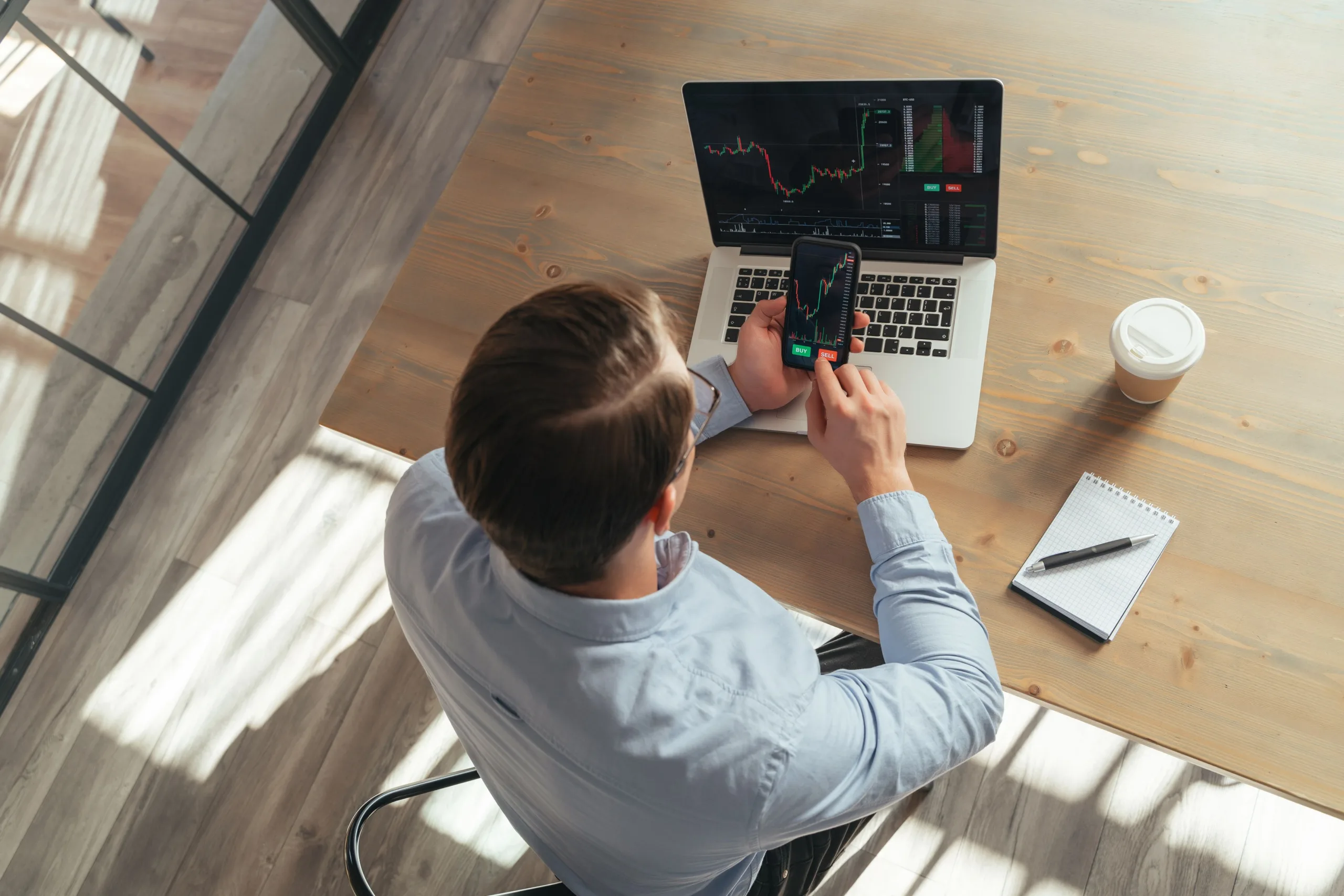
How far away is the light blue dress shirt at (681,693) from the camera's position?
821 mm

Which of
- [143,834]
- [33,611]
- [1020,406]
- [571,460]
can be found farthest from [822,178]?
[33,611]

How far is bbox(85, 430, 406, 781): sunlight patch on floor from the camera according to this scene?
7.20ft

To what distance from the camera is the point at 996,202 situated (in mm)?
1146

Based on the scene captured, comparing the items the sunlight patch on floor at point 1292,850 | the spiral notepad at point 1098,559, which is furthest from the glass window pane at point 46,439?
the sunlight patch on floor at point 1292,850

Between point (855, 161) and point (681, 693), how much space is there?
0.69 meters

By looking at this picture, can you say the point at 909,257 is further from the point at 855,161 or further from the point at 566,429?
the point at 566,429

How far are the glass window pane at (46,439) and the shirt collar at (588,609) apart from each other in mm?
2033

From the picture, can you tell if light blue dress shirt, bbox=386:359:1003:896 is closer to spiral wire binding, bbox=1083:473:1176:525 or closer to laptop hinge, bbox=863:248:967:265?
spiral wire binding, bbox=1083:473:1176:525

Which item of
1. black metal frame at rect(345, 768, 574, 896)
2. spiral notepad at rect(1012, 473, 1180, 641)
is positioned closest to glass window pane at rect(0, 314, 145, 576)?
black metal frame at rect(345, 768, 574, 896)

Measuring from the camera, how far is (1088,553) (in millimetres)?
1066

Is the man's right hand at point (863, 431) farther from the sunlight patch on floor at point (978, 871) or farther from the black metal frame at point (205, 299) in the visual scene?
the black metal frame at point (205, 299)

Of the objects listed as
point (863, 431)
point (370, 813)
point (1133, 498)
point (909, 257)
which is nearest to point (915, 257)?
point (909, 257)

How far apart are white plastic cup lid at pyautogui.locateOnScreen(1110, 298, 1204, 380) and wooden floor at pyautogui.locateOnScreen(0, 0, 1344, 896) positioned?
39.7 inches

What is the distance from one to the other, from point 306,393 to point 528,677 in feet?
6.41
